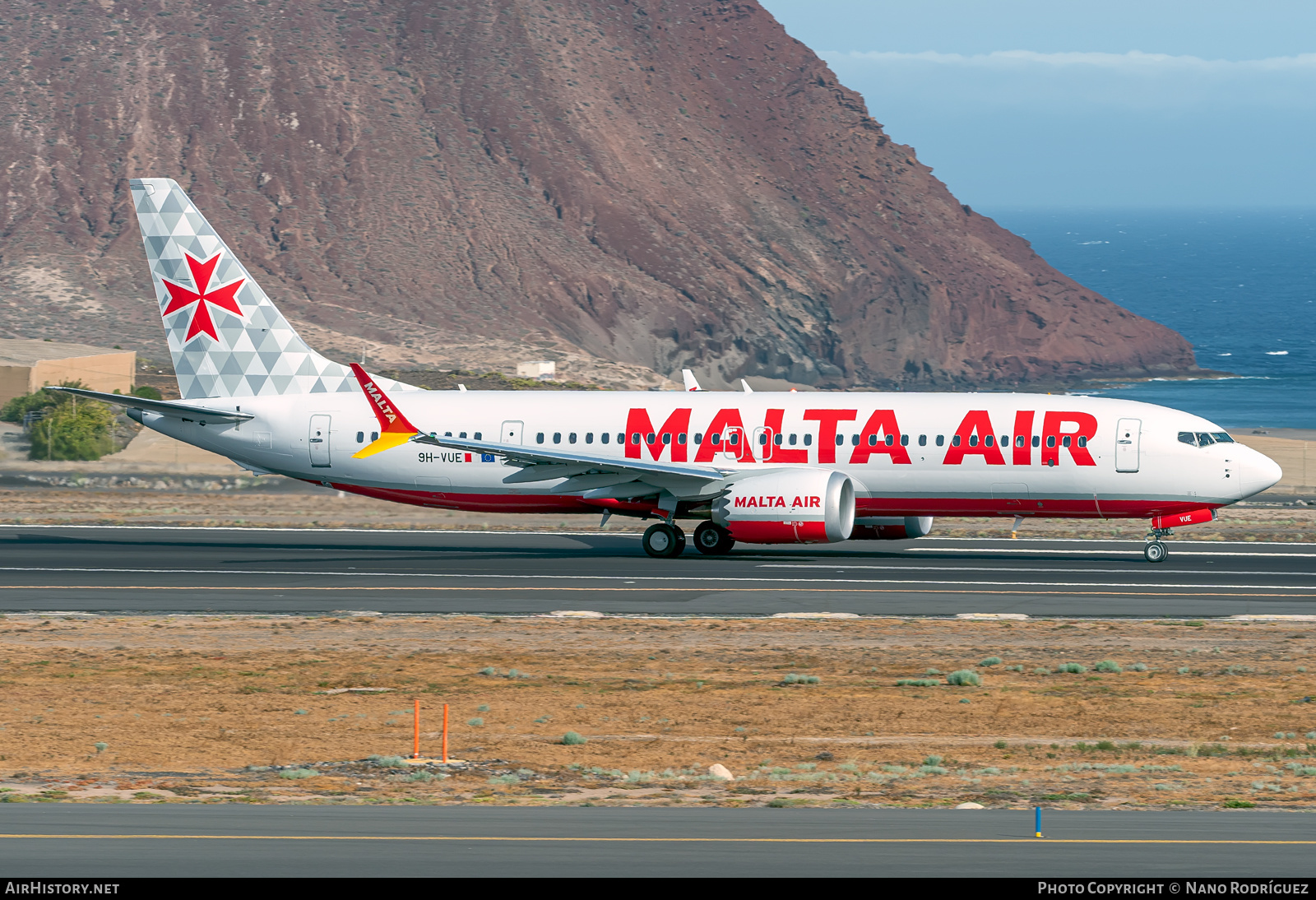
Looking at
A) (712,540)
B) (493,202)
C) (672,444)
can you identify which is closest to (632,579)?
(712,540)

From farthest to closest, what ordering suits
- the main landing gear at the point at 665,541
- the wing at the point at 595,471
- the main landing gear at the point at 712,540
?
1. the main landing gear at the point at 712,540
2. the main landing gear at the point at 665,541
3. the wing at the point at 595,471

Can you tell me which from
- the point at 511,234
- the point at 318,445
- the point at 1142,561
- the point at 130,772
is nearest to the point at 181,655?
the point at 130,772

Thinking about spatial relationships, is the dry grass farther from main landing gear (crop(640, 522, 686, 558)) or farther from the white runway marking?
main landing gear (crop(640, 522, 686, 558))

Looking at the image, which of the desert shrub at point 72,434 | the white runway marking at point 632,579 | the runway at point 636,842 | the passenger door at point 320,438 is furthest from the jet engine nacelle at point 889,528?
the desert shrub at point 72,434

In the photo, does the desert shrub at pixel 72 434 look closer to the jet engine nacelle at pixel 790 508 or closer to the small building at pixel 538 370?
the jet engine nacelle at pixel 790 508

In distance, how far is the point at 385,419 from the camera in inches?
1582

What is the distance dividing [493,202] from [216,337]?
9685 cm

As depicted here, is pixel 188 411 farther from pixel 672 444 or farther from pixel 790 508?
pixel 790 508

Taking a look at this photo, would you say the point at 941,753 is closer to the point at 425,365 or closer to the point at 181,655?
the point at 181,655

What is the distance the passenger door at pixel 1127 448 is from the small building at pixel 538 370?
6795cm

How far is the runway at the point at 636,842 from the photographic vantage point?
43.7 ft

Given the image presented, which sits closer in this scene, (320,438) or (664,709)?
(664,709)

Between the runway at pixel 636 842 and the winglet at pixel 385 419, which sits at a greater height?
the winglet at pixel 385 419

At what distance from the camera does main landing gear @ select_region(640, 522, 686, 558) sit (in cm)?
4056
